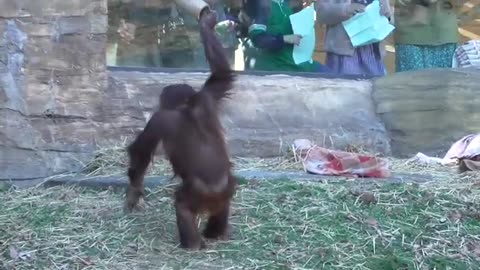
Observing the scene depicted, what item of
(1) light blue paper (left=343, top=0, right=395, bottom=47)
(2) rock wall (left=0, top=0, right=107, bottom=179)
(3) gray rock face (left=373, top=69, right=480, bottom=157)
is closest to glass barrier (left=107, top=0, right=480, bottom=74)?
(2) rock wall (left=0, top=0, right=107, bottom=179)

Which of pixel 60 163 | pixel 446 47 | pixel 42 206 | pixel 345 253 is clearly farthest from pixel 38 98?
pixel 446 47

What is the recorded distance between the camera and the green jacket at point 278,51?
332 inches

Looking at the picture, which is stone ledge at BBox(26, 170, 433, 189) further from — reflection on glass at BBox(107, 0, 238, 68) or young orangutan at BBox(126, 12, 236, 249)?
reflection on glass at BBox(107, 0, 238, 68)

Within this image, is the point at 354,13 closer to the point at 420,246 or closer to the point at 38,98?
the point at 38,98

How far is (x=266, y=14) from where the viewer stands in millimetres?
8539

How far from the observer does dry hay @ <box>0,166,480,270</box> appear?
549cm

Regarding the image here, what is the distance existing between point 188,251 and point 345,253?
0.78 metres

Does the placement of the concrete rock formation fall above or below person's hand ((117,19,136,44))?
below

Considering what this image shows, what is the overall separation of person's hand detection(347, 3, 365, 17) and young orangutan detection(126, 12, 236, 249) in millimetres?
2893

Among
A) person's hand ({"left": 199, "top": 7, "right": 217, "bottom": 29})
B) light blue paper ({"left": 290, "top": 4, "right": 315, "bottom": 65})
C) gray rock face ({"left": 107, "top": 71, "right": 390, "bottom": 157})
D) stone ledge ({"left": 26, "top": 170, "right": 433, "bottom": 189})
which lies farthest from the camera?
light blue paper ({"left": 290, "top": 4, "right": 315, "bottom": 65})

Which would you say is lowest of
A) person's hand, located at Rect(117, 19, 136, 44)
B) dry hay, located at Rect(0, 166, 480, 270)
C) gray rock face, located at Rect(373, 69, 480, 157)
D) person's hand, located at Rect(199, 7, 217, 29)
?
dry hay, located at Rect(0, 166, 480, 270)

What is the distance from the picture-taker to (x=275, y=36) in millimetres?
8555

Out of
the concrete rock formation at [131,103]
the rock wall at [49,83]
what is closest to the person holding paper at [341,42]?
the concrete rock formation at [131,103]

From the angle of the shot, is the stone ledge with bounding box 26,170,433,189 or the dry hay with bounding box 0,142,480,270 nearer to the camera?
the dry hay with bounding box 0,142,480,270
